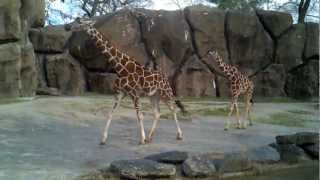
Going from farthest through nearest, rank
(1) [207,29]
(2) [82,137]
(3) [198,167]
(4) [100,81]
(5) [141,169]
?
(1) [207,29], (4) [100,81], (2) [82,137], (3) [198,167], (5) [141,169]

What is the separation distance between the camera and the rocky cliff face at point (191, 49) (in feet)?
57.5

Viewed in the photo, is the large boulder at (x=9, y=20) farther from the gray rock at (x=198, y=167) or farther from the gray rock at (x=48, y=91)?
the gray rock at (x=198, y=167)

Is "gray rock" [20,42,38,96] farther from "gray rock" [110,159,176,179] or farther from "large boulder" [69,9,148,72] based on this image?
"gray rock" [110,159,176,179]

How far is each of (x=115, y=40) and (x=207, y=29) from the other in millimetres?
2978

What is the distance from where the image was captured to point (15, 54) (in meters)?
14.5

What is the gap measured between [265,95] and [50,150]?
11.6 m

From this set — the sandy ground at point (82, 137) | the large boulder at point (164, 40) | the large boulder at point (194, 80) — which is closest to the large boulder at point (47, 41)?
the large boulder at point (164, 40)

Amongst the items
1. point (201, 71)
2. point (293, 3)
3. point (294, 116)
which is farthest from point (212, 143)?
point (293, 3)

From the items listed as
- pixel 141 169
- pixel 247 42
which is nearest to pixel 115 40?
pixel 247 42

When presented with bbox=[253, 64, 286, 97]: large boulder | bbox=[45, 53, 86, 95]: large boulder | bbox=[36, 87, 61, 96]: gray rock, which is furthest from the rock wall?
bbox=[253, 64, 286, 97]: large boulder

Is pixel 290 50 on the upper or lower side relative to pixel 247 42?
lower

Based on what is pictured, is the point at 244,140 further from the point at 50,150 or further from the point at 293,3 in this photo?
the point at 293,3

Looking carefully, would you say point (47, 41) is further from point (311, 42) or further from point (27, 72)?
point (311, 42)

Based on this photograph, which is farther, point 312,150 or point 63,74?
point 63,74
